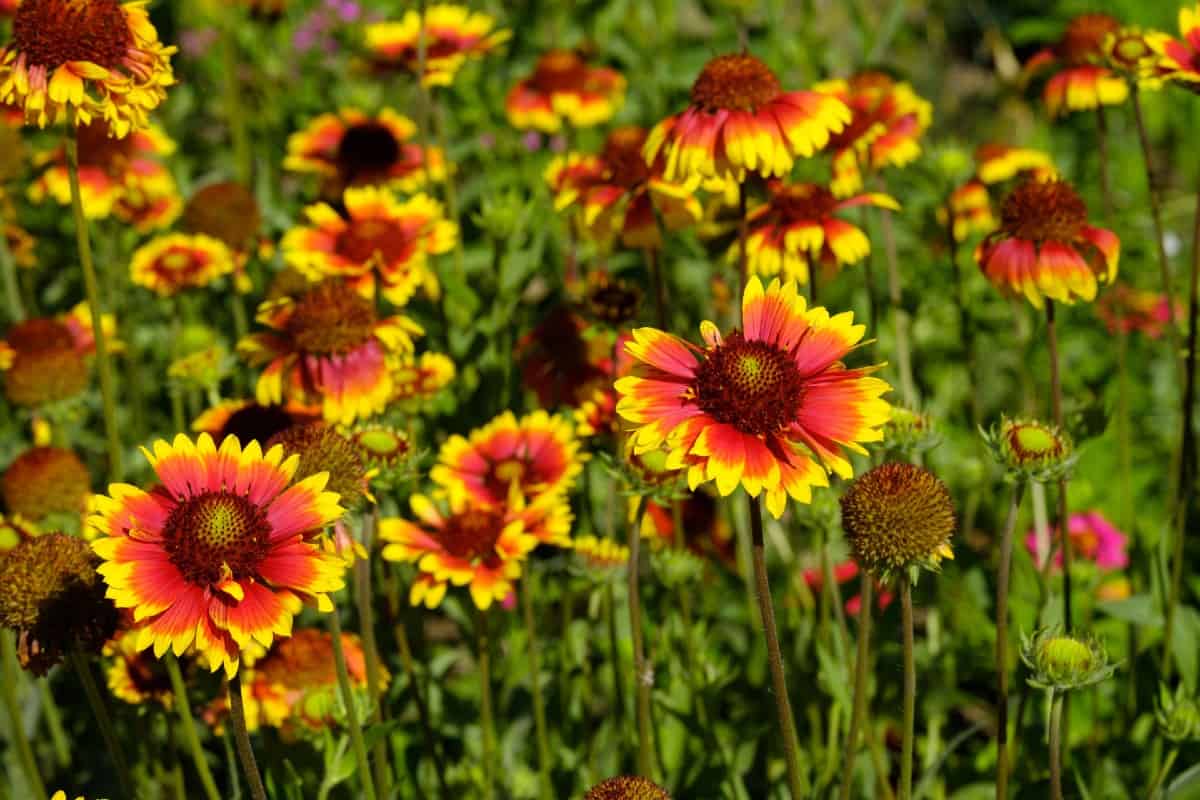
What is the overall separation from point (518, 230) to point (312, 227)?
1.49 feet

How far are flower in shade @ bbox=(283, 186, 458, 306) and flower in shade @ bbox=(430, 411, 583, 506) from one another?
322mm

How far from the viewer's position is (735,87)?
228cm

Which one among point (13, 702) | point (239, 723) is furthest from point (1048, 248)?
point (13, 702)

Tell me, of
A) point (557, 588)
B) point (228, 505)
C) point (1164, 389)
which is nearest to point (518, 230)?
point (557, 588)

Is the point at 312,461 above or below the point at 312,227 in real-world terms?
below

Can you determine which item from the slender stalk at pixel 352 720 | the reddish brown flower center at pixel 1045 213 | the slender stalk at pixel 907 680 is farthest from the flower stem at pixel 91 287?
the reddish brown flower center at pixel 1045 213

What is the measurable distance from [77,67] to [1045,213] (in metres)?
1.60

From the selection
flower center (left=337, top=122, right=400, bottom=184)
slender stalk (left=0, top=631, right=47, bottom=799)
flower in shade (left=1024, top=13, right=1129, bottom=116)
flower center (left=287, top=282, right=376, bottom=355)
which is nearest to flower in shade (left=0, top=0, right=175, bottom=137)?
flower center (left=287, top=282, right=376, bottom=355)

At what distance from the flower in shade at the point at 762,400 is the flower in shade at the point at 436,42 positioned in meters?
1.74

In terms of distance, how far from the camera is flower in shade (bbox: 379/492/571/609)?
7.07ft

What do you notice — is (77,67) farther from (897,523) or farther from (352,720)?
(897,523)

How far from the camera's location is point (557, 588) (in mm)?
2986

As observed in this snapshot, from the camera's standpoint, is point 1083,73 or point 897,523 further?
point 1083,73

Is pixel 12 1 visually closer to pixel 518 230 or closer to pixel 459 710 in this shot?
pixel 518 230
